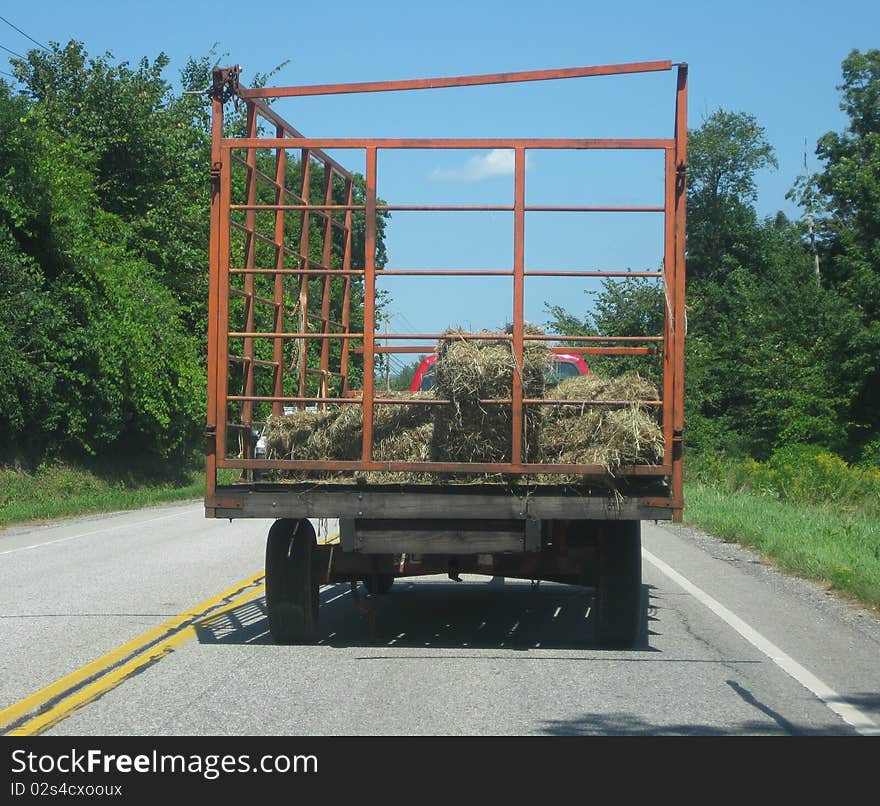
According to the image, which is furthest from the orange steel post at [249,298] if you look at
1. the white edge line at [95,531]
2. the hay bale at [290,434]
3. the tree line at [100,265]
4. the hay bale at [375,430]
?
the tree line at [100,265]

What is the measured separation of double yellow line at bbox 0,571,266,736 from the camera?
6203 millimetres

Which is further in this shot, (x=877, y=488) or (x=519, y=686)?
(x=877, y=488)

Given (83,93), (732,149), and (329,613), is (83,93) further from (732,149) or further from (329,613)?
(732,149)

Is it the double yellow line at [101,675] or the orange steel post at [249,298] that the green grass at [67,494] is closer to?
the double yellow line at [101,675]

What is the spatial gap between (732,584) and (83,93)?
30295mm

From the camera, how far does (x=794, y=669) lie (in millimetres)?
7688

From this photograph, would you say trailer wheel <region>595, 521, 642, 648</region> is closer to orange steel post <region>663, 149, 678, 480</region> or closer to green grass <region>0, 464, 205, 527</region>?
orange steel post <region>663, 149, 678, 480</region>

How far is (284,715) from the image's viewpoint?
20.5ft

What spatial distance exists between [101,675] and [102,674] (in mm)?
39

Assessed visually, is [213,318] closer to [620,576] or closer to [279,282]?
[279,282]

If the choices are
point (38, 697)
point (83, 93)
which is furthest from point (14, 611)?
point (83, 93)

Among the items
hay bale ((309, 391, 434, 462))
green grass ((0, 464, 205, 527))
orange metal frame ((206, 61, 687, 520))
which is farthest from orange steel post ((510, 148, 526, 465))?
green grass ((0, 464, 205, 527))

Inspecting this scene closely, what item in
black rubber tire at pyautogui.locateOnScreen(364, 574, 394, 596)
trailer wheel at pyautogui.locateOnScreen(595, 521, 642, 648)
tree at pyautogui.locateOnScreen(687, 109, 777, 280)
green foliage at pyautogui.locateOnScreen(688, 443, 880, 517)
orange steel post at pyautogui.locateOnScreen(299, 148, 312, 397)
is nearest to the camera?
trailer wheel at pyautogui.locateOnScreen(595, 521, 642, 648)

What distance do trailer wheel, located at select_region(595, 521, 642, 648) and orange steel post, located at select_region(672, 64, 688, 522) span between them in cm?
52
